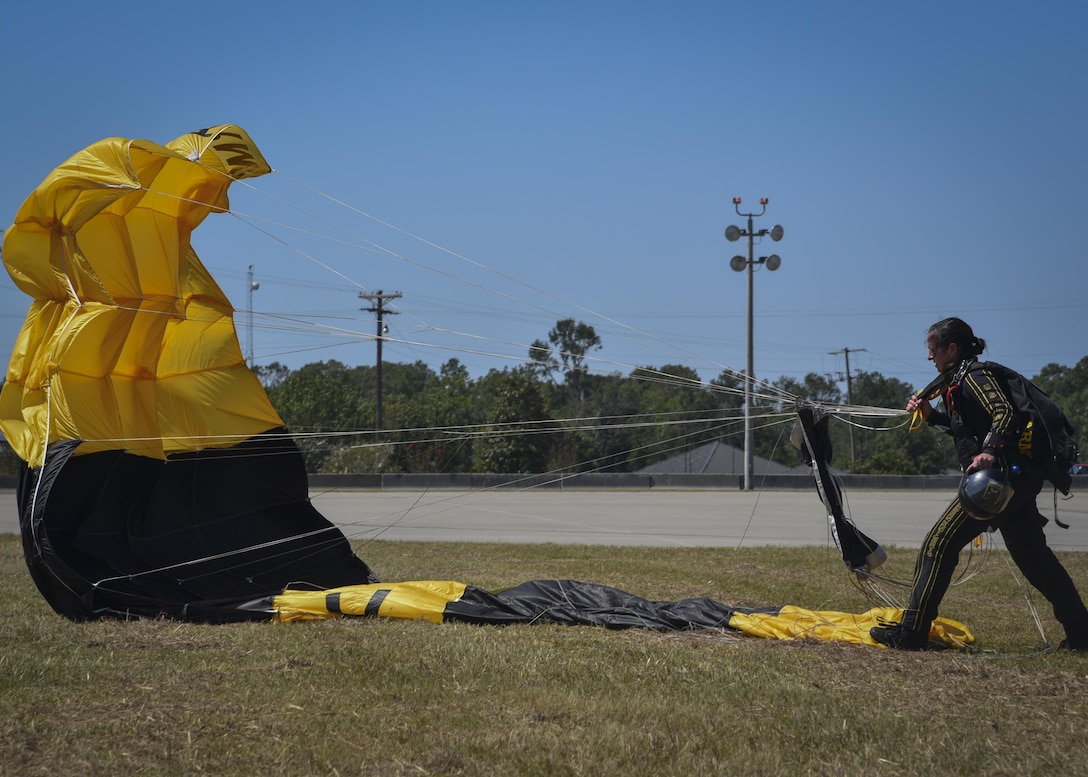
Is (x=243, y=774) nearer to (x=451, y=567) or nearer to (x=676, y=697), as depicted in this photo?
(x=676, y=697)

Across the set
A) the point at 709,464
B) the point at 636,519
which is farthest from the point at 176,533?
the point at 709,464

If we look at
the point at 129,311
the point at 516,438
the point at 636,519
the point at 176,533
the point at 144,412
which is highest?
the point at 129,311

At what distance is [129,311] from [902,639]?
17.1 ft

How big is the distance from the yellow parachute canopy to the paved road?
365cm

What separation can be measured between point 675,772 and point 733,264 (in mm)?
26858

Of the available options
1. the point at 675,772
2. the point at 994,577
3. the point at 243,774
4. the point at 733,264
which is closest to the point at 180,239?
the point at 243,774

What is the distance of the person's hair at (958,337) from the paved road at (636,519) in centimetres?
624

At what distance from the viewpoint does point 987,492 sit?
472 centimetres

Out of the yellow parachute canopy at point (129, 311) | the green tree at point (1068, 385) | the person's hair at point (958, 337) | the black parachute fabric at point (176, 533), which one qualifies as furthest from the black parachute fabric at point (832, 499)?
the green tree at point (1068, 385)

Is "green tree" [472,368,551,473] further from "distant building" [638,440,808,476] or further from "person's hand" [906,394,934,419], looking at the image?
"person's hand" [906,394,934,419]

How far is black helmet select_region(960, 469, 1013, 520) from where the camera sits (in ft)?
15.5

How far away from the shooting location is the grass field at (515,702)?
3.31m

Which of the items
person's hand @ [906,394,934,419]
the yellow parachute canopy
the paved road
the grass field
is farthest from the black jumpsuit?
the paved road

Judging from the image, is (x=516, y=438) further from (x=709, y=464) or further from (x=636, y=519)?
(x=636, y=519)
